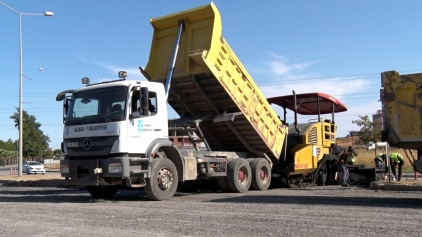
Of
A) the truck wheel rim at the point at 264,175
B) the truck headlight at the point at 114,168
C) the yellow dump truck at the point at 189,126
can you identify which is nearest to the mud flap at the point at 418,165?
the yellow dump truck at the point at 189,126

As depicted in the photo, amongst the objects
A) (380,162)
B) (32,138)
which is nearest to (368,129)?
(380,162)

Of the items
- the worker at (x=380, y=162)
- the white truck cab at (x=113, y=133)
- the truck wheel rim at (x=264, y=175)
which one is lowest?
the truck wheel rim at (x=264, y=175)

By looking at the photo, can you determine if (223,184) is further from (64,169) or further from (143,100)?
(64,169)

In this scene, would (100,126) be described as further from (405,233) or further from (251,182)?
(405,233)

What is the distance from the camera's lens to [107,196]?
39.0 feet

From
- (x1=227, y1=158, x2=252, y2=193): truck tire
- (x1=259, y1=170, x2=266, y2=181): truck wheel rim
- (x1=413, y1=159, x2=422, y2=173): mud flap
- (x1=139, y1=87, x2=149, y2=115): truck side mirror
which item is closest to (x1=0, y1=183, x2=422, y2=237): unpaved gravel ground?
(x1=413, y1=159, x2=422, y2=173): mud flap

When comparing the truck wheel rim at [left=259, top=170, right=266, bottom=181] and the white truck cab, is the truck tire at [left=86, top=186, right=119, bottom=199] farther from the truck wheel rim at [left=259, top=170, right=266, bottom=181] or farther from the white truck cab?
the truck wheel rim at [left=259, top=170, right=266, bottom=181]

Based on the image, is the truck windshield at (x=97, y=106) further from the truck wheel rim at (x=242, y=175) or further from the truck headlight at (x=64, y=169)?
the truck wheel rim at (x=242, y=175)

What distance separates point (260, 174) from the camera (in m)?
13.8

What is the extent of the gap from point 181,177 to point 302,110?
6.80 metres

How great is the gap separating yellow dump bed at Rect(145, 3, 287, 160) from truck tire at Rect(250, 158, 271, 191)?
432 mm

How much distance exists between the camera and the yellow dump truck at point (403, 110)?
892 cm

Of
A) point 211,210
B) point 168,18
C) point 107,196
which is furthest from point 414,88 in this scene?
point 107,196

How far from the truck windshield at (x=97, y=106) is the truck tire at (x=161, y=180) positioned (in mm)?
1424
